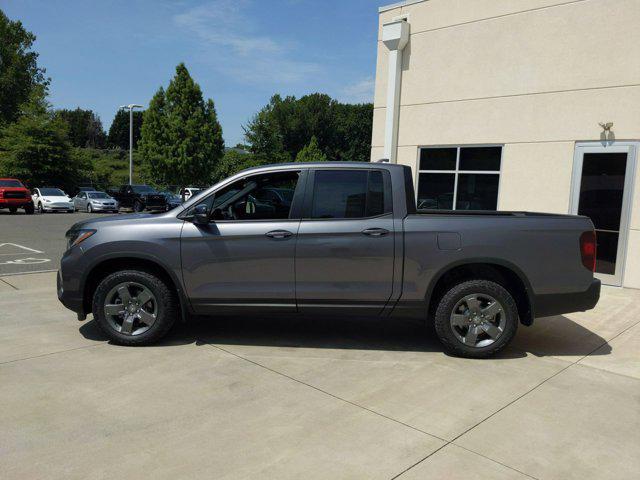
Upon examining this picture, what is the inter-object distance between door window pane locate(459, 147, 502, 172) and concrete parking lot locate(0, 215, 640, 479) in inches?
200

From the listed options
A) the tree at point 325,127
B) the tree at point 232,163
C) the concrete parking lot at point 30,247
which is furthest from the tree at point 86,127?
the concrete parking lot at point 30,247

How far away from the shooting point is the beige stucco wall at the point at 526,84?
8688mm

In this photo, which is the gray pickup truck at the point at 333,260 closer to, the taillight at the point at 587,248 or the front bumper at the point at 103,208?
the taillight at the point at 587,248

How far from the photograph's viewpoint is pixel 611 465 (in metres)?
3.18

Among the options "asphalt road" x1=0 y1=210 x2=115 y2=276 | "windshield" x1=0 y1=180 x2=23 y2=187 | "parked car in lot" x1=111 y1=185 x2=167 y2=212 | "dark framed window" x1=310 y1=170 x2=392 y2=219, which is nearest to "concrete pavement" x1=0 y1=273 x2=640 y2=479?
"dark framed window" x1=310 y1=170 x2=392 y2=219

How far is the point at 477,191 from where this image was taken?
10602 millimetres

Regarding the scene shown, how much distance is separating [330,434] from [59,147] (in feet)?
127

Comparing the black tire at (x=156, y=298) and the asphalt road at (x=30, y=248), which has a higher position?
the black tire at (x=156, y=298)

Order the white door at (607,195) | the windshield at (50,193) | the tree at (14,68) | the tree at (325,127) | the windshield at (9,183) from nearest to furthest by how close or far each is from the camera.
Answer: the white door at (607,195) < the windshield at (9,183) < the windshield at (50,193) < the tree at (14,68) < the tree at (325,127)

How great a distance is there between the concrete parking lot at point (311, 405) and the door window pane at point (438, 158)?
5671mm

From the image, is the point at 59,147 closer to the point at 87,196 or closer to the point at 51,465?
the point at 87,196

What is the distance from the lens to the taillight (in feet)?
16.1

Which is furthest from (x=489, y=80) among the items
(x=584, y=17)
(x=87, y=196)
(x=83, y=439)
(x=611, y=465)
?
(x=87, y=196)

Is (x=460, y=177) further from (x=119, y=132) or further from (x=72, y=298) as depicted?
(x=119, y=132)
